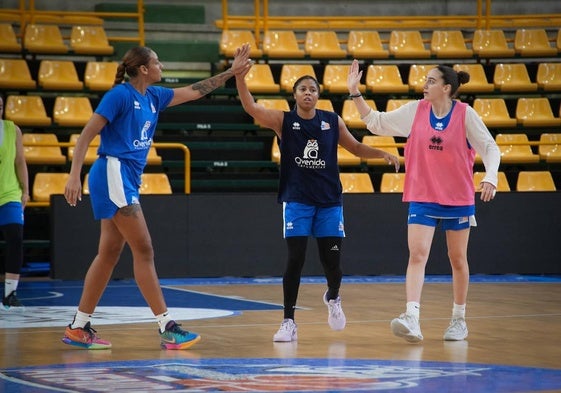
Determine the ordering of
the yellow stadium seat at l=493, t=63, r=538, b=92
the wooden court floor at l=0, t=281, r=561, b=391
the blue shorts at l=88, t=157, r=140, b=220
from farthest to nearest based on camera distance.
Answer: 1. the yellow stadium seat at l=493, t=63, r=538, b=92
2. the blue shorts at l=88, t=157, r=140, b=220
3. the wooden court floor at l=0, t=281, r=561, b=391

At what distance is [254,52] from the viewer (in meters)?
17.7

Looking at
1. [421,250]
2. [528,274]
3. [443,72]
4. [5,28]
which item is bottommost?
[528,274]

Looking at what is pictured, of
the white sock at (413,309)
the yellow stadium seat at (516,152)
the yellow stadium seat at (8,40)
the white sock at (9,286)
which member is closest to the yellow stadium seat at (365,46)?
the yellow stadium seat at (516,152)

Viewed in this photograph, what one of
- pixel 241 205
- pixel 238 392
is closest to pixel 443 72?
pixel 238 392

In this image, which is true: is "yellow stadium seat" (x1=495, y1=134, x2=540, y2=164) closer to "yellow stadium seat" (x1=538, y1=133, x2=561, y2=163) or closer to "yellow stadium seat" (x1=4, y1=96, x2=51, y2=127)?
"yellow stadium seat" (x1=538, y1=133, x2=561, y2=163)

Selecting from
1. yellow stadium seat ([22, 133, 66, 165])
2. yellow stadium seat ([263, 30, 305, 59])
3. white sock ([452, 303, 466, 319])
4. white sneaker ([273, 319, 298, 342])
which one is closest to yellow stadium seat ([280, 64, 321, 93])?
yellow stadium seat ([263, 30, 305, 59])

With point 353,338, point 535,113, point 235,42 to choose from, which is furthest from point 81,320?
point 535,113

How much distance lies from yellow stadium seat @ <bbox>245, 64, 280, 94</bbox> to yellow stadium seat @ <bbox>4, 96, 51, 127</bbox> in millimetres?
3068

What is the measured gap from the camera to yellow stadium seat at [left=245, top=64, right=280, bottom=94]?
1697 centimetres

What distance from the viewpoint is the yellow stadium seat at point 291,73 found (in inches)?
672

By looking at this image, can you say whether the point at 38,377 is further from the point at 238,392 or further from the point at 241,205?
the point at 241,205

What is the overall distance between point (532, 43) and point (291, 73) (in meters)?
4.31

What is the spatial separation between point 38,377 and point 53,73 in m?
11.2

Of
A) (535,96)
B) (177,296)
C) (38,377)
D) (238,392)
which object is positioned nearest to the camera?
(238,392)
